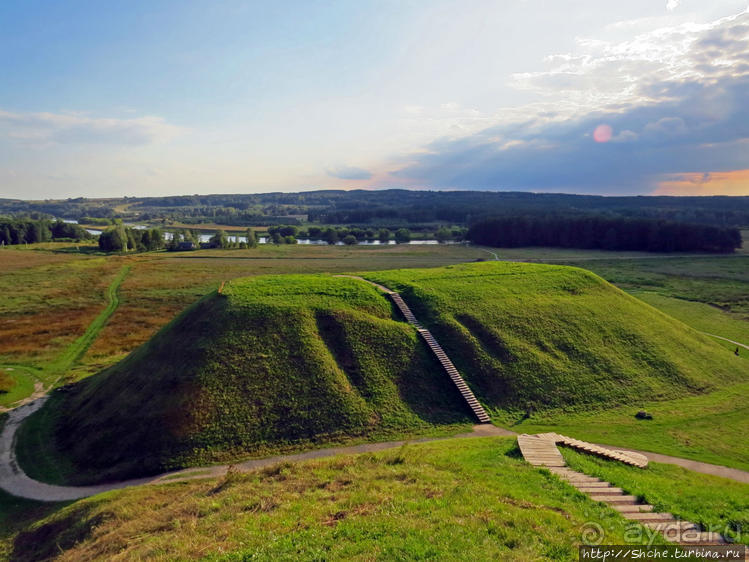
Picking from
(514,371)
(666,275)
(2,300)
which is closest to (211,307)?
(514,371)

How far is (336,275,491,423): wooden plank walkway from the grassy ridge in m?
0.79

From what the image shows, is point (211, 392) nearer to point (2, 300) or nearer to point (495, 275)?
point (495, 275)

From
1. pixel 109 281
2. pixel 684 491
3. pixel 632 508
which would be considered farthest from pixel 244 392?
pixel 109 281

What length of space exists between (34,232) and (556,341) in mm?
194399

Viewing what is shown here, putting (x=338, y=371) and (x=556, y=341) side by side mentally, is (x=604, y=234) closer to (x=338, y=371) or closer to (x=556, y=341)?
(x=556, y=341)

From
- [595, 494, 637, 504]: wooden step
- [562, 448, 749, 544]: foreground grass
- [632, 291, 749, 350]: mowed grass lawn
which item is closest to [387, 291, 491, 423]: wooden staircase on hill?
[562, 448, 749, 544]: foreground grass

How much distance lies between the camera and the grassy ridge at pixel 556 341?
3238 centimetres

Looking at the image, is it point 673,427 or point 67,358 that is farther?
point 67,358

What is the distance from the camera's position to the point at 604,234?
147 m

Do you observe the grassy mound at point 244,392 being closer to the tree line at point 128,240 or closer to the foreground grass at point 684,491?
the foreground grass at point 684,491

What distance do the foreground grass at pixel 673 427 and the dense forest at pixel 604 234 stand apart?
125 m

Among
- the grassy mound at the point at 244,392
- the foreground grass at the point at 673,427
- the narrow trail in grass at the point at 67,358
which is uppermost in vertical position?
the grassy mound at the point at 244,392

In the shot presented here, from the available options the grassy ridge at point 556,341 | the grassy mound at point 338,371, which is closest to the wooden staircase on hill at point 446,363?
the grassy mound at point 338,371

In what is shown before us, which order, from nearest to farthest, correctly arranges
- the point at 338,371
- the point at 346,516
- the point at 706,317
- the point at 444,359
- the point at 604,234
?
1. the point at 346,516
2. the point at 338,371
3. the point at 444,359
4. the point at 706,317
5. the point at 604,234
